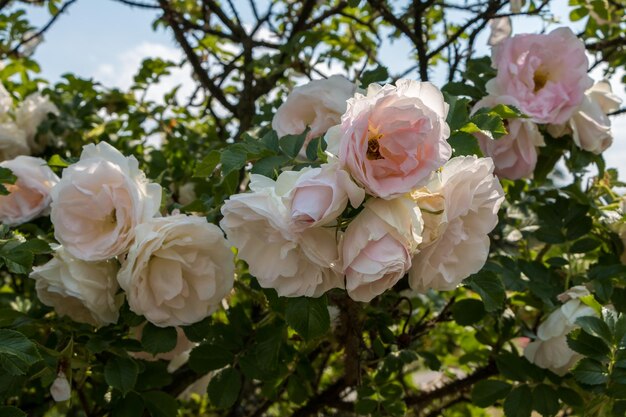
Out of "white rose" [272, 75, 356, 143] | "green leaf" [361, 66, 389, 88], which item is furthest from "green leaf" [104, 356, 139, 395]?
"green leaf" [361, 66, 389, 88]

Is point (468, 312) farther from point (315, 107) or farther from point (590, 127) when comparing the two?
point (315, 107)

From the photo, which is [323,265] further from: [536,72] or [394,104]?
[536,72]

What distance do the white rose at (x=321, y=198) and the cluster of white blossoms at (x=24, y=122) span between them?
101cm

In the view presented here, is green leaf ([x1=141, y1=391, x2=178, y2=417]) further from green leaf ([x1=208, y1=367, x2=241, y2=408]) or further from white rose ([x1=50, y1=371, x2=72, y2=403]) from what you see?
white rose ([x1=50, y1=371, x2=72, y2=403])

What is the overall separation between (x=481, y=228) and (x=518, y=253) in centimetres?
71

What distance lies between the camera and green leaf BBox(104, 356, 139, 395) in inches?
38.6

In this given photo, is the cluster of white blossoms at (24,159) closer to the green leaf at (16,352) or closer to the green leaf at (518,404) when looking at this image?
the green leaf at (16,352)

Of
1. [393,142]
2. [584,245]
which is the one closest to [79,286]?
[393,142]

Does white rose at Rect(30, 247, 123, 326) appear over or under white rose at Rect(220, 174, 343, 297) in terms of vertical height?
under

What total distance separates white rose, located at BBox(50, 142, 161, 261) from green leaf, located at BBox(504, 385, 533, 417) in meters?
0.64

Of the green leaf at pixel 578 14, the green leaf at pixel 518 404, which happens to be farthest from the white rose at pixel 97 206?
the green leaf at pixel 578 14

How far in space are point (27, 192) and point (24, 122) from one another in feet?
1.58

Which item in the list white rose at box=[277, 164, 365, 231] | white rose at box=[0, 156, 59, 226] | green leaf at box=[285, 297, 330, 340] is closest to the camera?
white rose at box=[277, 164, 365, 231]

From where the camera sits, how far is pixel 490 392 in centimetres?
121
